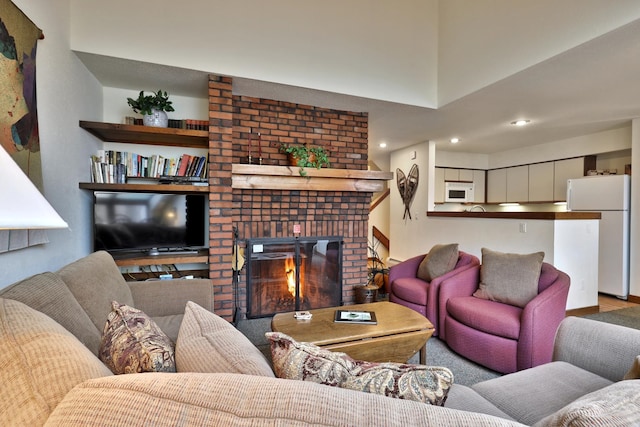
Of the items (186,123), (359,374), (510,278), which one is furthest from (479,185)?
(359,374)

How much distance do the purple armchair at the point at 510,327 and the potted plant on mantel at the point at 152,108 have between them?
3077mm

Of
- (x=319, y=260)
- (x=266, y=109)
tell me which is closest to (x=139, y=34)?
(x=266, y=109)

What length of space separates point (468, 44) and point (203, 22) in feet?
8.61

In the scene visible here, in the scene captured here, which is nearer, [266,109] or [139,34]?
[139,34]

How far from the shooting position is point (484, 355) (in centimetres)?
220

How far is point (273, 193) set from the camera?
131 inches

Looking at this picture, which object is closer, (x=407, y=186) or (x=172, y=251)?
(x=172, y=251)

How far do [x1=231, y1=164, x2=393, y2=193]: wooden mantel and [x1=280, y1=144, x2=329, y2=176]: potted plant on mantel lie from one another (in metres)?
0.06

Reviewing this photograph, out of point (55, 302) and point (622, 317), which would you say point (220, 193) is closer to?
point (55, 302)

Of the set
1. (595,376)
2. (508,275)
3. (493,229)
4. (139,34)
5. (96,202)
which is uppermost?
(139,34)

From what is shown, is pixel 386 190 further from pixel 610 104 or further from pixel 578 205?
pixel 610 104

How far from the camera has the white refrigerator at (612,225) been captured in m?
4.04

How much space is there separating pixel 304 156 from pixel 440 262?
69.8 inches

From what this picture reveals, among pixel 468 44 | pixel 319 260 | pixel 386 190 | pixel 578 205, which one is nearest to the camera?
pixel 468 44
